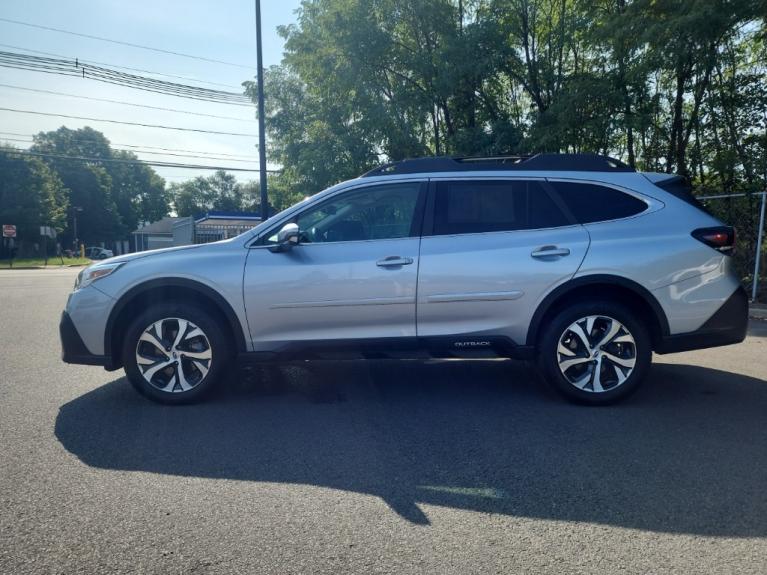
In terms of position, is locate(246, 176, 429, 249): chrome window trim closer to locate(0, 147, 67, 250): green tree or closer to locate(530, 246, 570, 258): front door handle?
locate(530, 246, 570, 258): front door handle

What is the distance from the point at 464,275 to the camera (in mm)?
4496

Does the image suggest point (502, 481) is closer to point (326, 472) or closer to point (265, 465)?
point (326, 472)

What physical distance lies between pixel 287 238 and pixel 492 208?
1.66m

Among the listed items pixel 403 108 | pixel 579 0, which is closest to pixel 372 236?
pixel 579 0

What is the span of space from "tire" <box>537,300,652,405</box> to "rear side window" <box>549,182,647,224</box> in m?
0.71

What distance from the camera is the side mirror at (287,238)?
14.8ft

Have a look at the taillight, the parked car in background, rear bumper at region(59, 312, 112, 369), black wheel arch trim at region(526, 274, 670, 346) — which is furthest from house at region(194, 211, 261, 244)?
the parked car in background

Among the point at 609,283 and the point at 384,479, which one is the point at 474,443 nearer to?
the point at 384,479

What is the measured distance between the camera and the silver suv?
4.48 m

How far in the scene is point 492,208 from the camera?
471 centimetres

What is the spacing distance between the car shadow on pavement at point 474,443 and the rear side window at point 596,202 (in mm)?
1507

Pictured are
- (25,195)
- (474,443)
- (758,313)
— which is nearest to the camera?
(474,443)

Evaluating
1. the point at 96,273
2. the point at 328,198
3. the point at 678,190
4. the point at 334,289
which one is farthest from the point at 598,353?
the point at 96,273

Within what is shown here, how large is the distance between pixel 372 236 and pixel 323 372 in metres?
1.74
